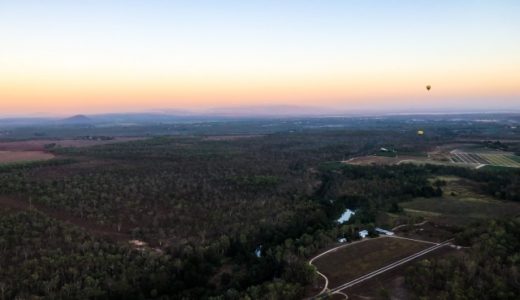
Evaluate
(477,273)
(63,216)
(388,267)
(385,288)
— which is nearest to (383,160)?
(388,267)

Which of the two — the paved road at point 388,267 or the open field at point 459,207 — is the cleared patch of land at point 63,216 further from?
the open field at point 459,207

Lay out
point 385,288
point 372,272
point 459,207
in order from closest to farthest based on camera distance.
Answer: point 385,288, point 372,272, point 459,207

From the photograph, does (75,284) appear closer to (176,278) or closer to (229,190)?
(176,278)

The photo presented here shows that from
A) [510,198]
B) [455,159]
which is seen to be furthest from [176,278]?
[455,159]

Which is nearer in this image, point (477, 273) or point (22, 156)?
point (477, 273)

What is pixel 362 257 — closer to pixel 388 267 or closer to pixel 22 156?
pixel 388 267

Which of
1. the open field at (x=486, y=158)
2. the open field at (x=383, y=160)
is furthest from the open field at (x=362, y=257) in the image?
the open field at (x=486, y=158)

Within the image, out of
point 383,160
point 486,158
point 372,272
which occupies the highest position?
point 383,160
